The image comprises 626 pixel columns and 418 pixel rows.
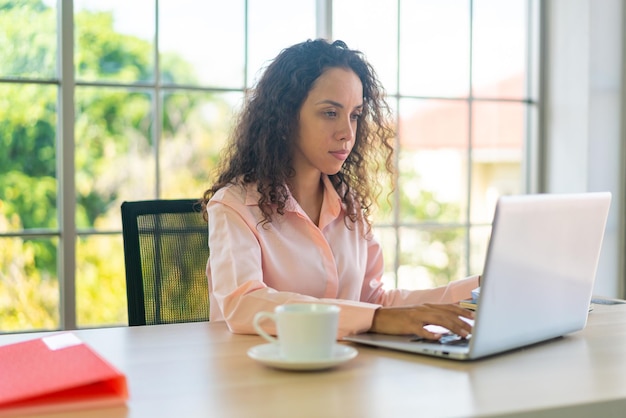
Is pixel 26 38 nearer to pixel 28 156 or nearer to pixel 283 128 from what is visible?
pixel 28 156

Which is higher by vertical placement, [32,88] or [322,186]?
[32,88]

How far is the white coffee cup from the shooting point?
1.16 meters

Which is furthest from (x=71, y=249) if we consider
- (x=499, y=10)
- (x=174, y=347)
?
(x=499, y=10)

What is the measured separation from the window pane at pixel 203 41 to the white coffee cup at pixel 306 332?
2.02 metres

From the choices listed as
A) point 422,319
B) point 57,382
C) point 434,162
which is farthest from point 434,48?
point 57,382

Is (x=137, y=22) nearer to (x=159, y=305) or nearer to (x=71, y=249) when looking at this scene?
(x=71, y=249)

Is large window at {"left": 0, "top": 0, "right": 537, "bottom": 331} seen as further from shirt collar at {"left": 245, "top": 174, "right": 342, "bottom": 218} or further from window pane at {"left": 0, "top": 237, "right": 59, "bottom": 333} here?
shirt collar at {"left": 245, "top": 174, "right": 342, "bottom": 218}

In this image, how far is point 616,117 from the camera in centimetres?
339

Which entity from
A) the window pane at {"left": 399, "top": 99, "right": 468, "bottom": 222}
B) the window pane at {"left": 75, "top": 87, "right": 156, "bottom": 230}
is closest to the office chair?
the window pane at {"left": 75, "top": 87, "right": 156, "bottom": 230}

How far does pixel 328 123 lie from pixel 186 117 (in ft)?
6.28

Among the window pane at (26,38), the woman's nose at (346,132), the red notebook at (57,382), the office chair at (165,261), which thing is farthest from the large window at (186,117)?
the red notebook at (57,382)

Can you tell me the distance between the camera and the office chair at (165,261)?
1.93 m

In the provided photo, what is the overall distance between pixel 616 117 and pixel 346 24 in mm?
1179

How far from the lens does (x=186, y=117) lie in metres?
3.77
